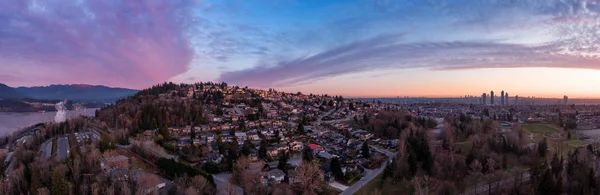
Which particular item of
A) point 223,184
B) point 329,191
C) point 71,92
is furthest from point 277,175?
point 71,92

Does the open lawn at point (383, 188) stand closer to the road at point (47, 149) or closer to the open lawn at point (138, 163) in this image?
the open lawn at point (138, 163)

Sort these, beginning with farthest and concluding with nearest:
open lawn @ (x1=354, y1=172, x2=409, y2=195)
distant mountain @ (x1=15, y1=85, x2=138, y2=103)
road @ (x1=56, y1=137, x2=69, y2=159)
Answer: distant mountain @ (x1=15, y1=85, x2=138, y2=103), road @ (x1=56, y1=137, x2=69, y2=159), open lawn @ (x1=354, y1=172, x2=409, y2=195)

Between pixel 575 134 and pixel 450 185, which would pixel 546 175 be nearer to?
pixel 450 185

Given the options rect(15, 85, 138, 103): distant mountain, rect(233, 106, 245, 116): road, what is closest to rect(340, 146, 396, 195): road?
rect(233, 106, 245, 116): road

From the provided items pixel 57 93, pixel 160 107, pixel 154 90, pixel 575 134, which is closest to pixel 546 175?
pixel 575 134

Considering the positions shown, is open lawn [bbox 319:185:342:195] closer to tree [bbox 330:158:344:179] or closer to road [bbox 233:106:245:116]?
tree [bbox 330:158:344:179]

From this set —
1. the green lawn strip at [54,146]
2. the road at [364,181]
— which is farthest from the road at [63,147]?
the road at [364,181]
